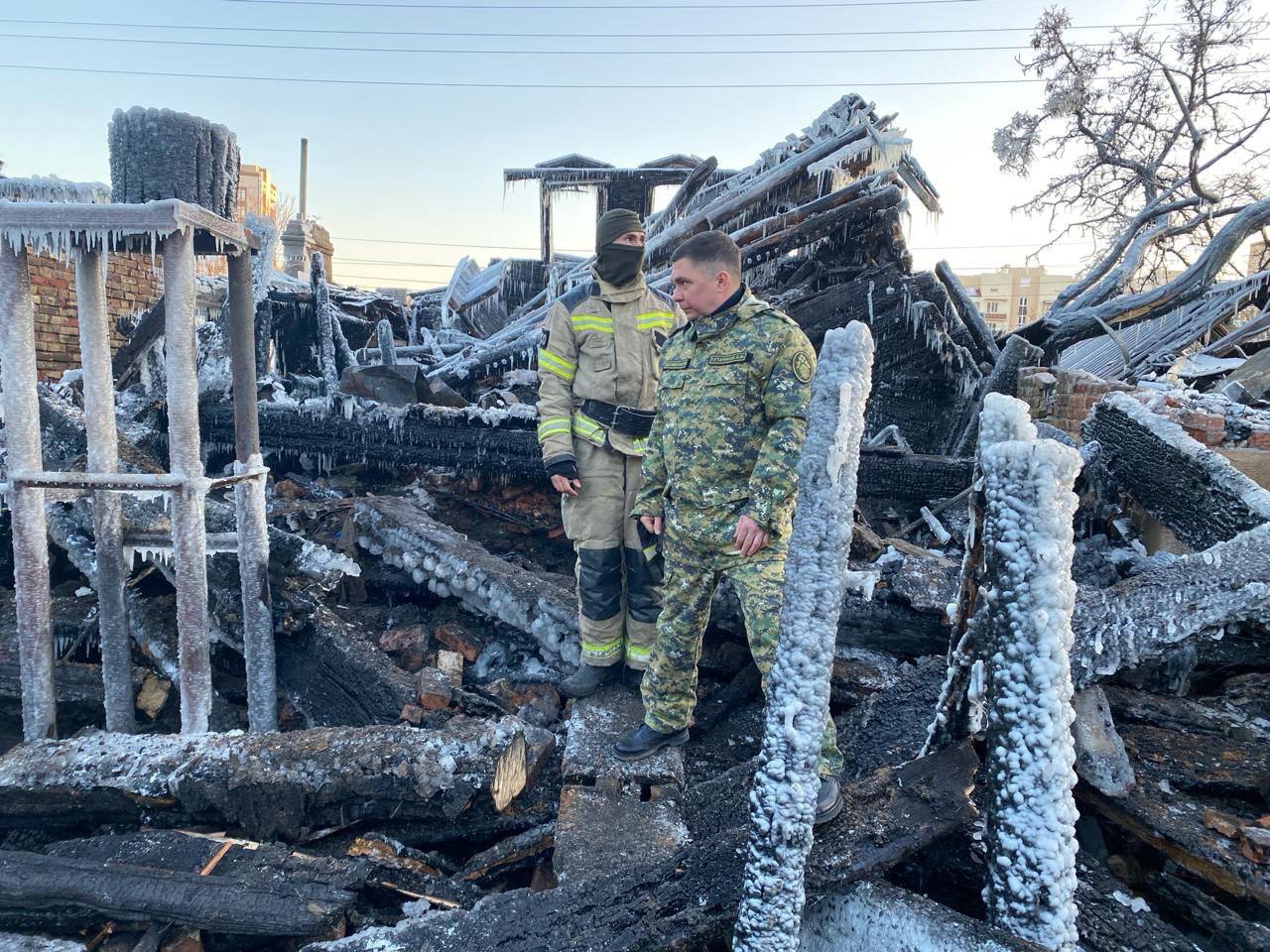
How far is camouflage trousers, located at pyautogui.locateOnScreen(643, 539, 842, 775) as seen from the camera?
7.79 feet

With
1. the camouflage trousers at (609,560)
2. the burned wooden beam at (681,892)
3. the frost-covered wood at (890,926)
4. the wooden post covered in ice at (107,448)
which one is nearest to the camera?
the frost-covered wood at (890,926)

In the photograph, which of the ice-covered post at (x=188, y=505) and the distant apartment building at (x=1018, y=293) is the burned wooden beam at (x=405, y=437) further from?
the distant apartment building at (x=1018, y=293)

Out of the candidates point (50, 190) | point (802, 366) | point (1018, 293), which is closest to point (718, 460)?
point (802, 366)

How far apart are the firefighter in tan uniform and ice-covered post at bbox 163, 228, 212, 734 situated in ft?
4.56

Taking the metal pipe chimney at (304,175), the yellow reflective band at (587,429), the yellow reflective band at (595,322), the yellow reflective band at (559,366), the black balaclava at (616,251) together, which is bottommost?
the yellow reflective band at (587,429)

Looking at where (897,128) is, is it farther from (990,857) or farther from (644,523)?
(990,857)

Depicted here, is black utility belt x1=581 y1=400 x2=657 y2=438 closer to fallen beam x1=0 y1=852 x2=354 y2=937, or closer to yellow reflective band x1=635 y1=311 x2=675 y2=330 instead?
yellow reflective band x1=635 y1=311 x2=675 y2=330

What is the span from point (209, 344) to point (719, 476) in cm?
561

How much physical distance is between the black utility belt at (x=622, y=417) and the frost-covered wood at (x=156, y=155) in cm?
179

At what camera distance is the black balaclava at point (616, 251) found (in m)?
2.91

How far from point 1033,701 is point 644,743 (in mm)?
1378

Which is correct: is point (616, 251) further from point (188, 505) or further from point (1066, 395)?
point (1066, 395)

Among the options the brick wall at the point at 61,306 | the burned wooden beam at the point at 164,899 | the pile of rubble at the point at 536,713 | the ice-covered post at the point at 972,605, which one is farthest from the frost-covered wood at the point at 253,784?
the brick wall at the point at 61,306

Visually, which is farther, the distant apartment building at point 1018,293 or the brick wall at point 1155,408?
the distant apartment building at point 1018,293
